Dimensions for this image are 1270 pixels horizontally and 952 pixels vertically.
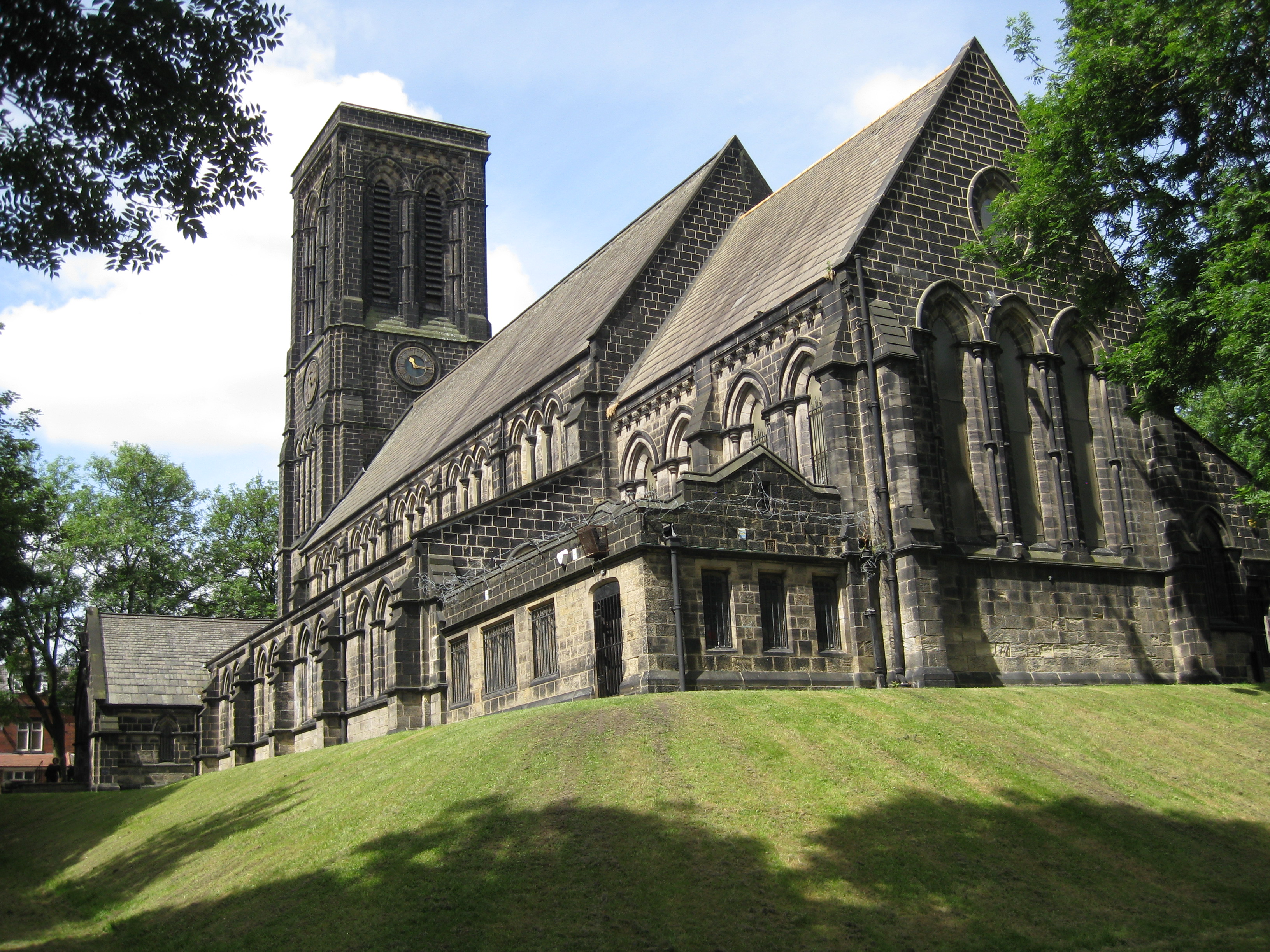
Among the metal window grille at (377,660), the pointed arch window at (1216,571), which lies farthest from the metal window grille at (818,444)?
the metal window grille at (377,660)

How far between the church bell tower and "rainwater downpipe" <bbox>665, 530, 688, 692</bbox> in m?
37.2

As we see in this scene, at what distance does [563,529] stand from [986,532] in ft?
29.8

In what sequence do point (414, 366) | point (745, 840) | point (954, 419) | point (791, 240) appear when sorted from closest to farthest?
point (745, 840) < point (954, 419) < point (791, 240) < point (414, 366)

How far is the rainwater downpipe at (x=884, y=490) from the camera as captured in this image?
22531 mm

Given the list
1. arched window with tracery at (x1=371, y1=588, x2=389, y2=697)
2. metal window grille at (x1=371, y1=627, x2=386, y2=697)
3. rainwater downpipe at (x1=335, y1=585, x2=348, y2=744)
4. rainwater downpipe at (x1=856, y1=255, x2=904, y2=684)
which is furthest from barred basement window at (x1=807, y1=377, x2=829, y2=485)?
rainwater downpipe at (x1=335, y1=585, x2=348, y2=744)

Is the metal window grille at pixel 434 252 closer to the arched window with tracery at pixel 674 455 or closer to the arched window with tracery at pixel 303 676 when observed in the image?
the arched window with tracery at pixel 303 676

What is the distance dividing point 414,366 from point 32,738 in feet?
143

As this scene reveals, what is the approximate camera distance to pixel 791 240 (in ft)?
96.3

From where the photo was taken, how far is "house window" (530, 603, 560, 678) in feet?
77.7

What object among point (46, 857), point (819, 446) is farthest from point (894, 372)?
point (46, 857)

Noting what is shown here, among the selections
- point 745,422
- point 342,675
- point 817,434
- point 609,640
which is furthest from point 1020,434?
point 342,675

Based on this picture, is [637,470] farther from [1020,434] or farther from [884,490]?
[1020,434]

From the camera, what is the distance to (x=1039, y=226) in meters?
22.8

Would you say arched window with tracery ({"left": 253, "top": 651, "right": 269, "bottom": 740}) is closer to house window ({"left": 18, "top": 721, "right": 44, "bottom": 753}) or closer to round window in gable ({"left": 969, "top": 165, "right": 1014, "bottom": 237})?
round window in gable ({"left": 969, "top": 165, "right": 1014, "bottom": 237})
